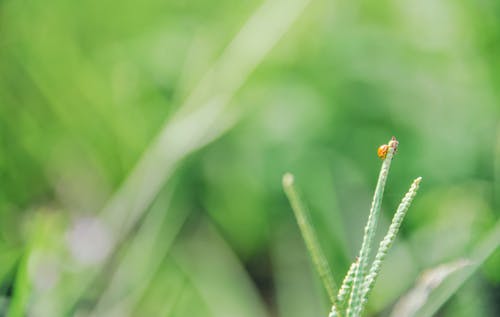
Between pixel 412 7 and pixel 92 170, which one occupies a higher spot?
pixel 412 7

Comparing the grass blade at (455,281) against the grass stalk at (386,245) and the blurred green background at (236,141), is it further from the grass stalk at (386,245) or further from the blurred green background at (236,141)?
the grass stalk at (386,245)

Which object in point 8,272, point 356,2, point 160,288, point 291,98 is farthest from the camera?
point 356,2

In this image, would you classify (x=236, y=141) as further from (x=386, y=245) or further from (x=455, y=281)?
(x=386, y=245)

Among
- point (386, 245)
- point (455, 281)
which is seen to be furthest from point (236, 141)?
point (386, 245)

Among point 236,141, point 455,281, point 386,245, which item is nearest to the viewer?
point 386,245

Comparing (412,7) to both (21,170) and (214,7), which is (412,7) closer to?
(214,7)

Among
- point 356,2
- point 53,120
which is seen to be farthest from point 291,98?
point 53,120

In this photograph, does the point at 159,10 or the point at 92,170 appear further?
the point at 159,10

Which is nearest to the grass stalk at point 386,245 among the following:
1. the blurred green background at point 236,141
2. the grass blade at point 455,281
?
the grass blade at point 455,281

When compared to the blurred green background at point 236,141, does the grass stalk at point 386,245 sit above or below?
below
